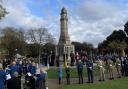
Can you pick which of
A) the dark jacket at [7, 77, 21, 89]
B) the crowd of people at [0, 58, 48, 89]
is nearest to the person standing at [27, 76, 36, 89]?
the crowd of people at [0, 58, 48, 89]

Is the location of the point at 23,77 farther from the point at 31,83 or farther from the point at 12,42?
the point at 12,42

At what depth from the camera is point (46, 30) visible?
11519 centimetres

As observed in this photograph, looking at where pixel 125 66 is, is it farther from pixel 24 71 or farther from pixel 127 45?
pixel 127 45

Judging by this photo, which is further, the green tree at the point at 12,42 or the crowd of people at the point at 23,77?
the green tree at the point at 12,42

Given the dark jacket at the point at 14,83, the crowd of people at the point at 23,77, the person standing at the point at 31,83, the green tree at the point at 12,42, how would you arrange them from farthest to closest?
the green tree at the point at 12,42
the person standing at the point at 31,83
the crowd of people at the point at 23,77
the dark jacket at the point at 14,83

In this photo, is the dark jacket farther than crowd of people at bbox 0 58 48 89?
No

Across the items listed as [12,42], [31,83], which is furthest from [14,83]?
[12,42]

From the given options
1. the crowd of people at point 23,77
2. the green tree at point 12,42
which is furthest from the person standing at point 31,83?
the green tree at point 12,42

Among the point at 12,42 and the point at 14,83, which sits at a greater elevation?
the point at 12,42

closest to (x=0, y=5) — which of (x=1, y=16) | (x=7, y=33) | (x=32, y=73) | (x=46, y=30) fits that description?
(x=1, y=16)

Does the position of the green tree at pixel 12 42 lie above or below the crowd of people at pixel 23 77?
above

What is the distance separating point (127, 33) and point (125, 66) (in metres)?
107

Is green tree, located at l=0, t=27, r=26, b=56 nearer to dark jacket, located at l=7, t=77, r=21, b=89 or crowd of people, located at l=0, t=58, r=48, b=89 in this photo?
crowd of people, located at l=0, t=58, r=48, b=89

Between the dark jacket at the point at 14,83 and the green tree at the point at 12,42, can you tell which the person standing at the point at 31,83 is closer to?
the dark jacket at the point at 14,83
